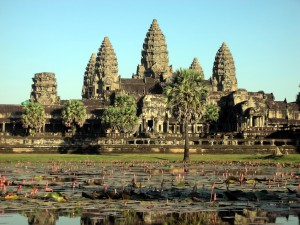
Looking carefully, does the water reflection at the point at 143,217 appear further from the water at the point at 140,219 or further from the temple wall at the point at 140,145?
the temple wall at the point at 140,145

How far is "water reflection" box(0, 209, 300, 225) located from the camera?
22766 mm

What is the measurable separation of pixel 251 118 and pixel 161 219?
121435mm

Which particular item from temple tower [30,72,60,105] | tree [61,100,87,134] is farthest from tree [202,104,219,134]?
temple tower [30,72,60,105]

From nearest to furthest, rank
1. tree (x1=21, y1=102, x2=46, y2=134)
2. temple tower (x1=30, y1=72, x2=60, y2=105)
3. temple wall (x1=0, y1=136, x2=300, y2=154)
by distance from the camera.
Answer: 1. temple wall (x1=0, y1=136, x2=300, y2=154)
2. tree (x1=21, y1=102, x2=46, y2=134)
3. temple tower (x1=30, y1=72, x2=60, y2=105)

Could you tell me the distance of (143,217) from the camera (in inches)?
941

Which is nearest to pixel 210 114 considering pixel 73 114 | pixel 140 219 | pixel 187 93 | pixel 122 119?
pixel 122 119

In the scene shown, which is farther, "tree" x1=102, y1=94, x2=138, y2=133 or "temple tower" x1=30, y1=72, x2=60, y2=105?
"temple tower" x1=30, y1=72, x2=60, y2=105

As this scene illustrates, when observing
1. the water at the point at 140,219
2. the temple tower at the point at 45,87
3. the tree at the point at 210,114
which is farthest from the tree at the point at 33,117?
the water at the point at 140,219

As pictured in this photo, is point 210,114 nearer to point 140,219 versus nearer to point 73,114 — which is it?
point 73,114

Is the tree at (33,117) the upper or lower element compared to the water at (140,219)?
upper

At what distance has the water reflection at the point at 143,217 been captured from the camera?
2277 centimetres

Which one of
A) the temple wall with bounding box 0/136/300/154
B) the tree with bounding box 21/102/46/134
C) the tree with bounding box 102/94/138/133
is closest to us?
the temple wall with bounding box 0/136/300/154

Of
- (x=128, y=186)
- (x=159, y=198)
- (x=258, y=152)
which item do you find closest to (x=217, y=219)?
(x=159, y=198)

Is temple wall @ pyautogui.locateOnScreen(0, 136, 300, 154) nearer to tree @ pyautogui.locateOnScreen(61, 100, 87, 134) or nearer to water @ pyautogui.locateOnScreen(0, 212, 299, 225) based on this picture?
tree @ pyautogui.locateOnScreen(61, 100, 87, 134)
